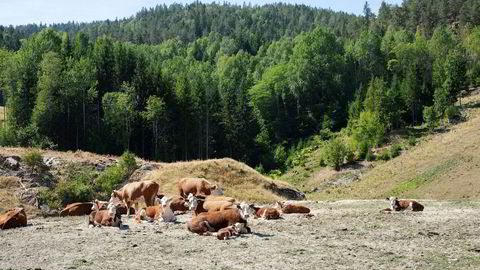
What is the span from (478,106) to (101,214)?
92279 millimetres

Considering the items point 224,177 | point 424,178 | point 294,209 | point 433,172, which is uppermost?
point 294,209

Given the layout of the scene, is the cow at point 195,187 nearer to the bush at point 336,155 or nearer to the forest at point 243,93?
the forest at point 243,93

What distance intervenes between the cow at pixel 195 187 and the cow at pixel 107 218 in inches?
292

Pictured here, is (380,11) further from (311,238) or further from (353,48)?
(311,238)

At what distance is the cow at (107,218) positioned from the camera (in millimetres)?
23014

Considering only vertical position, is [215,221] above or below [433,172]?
above

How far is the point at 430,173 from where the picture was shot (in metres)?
65.4

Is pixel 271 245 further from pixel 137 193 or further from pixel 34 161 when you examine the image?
pixel 34 161

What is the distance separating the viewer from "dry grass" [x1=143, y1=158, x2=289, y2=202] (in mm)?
36500

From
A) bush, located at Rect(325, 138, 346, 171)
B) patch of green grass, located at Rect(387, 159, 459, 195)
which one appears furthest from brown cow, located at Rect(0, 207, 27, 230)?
bush, located at Rect(325, 138, 346, 171)

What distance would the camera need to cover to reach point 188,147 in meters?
87.8

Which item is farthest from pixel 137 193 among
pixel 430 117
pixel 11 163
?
pixel 430 117

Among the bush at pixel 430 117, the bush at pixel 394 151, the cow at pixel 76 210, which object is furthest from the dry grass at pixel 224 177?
the bush at pixel 430 117

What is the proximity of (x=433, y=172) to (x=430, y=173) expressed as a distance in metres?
0.38
